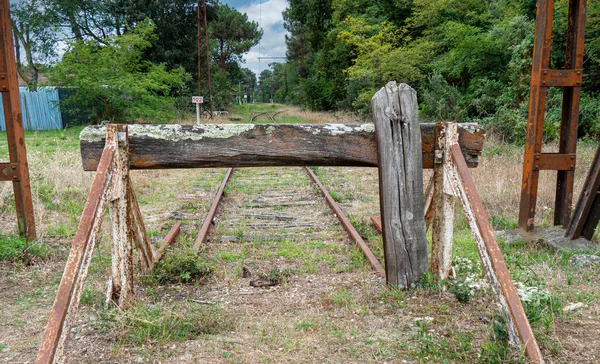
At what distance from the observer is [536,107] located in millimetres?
4715

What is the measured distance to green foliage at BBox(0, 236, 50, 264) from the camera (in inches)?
167

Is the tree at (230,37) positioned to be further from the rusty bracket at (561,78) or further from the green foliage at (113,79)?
the rusty bracket at (561,78)

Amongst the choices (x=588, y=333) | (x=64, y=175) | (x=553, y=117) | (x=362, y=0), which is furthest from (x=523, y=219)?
(x=362, y=0)

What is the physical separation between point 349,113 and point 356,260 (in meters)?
21.6

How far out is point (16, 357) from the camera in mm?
2518

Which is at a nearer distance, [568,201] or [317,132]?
[317,132]

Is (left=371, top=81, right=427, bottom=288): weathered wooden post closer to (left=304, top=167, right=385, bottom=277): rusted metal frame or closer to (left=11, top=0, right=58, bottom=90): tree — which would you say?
(left=304, top=167, right=385, bottom=277): rusted metal frame

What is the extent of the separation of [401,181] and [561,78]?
2.72 m

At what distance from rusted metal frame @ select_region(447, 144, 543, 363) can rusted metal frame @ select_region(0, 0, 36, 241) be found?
13.2 ft

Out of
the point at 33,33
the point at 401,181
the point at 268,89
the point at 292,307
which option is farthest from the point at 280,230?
the point at 268,89

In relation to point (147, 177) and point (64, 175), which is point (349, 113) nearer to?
point (147, 177)

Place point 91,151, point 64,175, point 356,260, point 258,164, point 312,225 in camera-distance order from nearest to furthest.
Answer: point 91,151, point 258,164, point 356,260, point 312,225, point 64,175

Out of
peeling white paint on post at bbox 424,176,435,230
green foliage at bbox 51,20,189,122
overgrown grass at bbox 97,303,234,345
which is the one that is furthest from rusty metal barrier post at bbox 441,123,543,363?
green foliage at bbox 51,20,189,122

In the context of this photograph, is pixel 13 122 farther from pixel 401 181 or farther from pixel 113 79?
pixel 113 79
